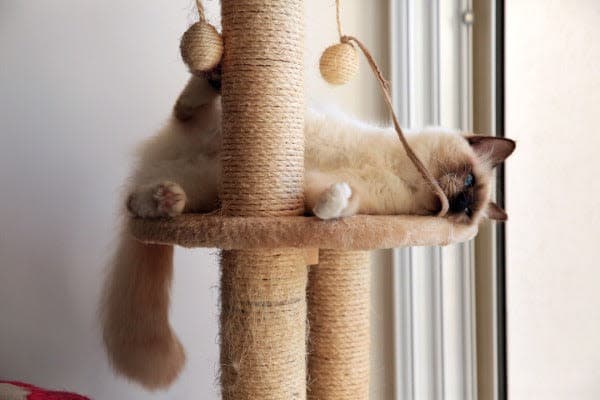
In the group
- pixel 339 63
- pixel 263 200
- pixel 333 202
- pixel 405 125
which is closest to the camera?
pixel 333 202

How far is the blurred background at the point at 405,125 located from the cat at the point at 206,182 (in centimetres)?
32

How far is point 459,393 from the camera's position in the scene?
1432 mm

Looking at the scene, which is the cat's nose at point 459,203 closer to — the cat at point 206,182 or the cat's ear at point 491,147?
the cat at point 206,182

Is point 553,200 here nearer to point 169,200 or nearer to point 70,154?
point 169,200

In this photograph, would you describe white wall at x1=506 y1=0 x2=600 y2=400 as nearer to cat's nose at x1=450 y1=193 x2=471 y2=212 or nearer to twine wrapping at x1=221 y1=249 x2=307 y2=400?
cat's nose at x1=450 y1=193 x2=471 y2=212

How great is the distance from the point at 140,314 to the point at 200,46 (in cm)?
49

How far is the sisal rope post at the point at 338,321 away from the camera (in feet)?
3.31

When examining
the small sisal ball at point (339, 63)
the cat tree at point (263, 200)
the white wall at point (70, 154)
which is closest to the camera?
the cat tree at point (263, 200)

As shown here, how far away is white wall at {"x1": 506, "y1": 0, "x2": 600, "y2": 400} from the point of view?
4.33ft

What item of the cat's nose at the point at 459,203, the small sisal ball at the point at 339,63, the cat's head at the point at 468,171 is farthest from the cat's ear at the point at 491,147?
the small sisal ball at the point at 339,63

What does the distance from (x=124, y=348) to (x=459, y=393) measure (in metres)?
0.90

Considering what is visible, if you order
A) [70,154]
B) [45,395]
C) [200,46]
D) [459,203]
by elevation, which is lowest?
[45,395]

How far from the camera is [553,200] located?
53.9 inches

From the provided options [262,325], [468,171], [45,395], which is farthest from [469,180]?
[45,395]
